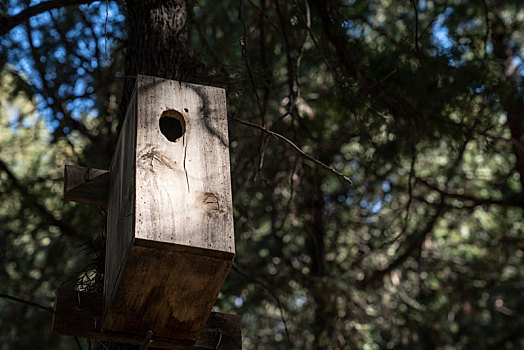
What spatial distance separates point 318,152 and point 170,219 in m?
3.49

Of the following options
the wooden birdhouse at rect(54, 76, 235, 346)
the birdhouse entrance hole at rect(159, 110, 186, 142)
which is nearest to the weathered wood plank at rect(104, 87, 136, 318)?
the wooden birdhouse at rect(54, 76, 235, 346)

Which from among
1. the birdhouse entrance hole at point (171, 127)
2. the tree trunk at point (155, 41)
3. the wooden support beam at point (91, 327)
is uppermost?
the tree trunk at point (155, 41)

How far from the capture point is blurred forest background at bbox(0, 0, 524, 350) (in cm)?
393

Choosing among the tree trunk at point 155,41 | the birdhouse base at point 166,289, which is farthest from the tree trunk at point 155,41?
the birdhouse base at point 166,289

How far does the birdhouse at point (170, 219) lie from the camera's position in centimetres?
192

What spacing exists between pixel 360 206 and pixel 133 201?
4705 millimetres

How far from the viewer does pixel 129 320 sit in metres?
2.08

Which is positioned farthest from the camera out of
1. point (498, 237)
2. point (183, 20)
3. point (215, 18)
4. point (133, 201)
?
point (498, 237)

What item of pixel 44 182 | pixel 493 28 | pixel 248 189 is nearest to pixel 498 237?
pixel 493 28

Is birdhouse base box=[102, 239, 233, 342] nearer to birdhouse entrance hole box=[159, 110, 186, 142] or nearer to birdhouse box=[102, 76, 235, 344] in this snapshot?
birdhouse box=[102, 76, 235, 344]

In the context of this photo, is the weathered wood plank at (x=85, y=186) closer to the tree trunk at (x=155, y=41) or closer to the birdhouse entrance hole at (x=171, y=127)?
the tree trunk at (x=155, y=41)

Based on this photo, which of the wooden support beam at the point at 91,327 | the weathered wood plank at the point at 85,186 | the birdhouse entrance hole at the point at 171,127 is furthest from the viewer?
the weathered wood plank at the point at 85,186

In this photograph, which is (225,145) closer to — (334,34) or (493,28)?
(334,34)

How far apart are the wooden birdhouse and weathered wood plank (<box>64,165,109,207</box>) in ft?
1.12
